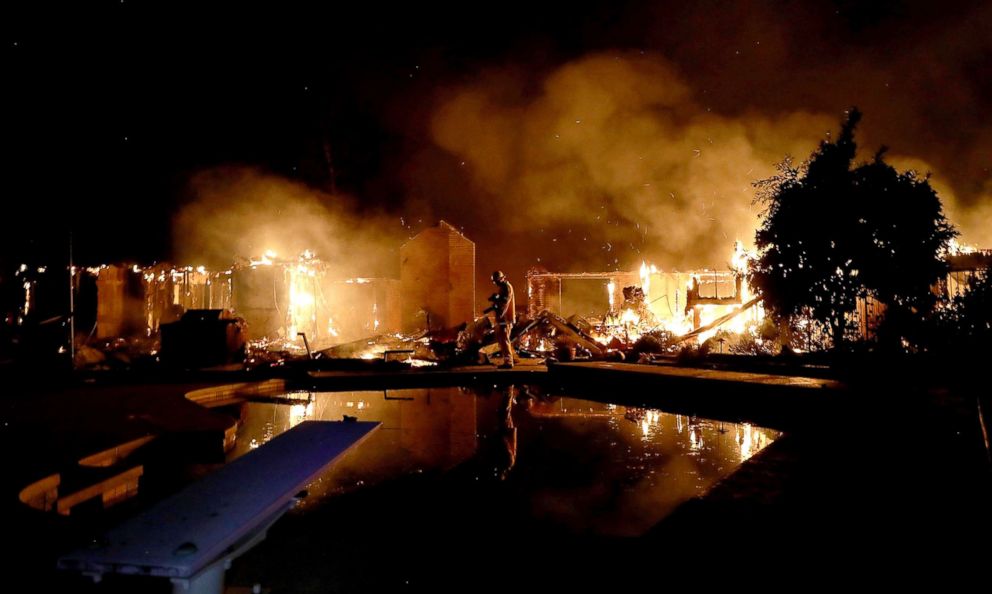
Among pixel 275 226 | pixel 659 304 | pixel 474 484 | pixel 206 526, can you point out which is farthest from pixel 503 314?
pixel 275 226

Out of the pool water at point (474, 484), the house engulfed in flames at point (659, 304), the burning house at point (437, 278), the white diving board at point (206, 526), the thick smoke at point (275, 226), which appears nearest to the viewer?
the white diving board at point (206, 526)

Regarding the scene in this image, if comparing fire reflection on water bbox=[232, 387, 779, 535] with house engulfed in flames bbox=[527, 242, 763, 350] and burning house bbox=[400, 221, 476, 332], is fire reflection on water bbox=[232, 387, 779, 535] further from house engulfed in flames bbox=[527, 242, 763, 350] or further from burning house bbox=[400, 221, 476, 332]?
burning house bbox=[400, 221, 476, 332]

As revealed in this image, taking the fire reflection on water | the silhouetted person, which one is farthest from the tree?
the silhouetted person

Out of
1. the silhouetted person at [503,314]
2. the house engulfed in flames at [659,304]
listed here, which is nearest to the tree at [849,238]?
the house engulfed in flames at [659,304]

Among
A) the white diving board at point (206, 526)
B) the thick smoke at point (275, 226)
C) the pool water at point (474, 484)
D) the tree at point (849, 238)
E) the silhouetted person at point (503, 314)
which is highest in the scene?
the thick smoke at point (275, 226)

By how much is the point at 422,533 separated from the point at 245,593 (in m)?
1.32

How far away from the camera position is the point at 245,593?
3.04m

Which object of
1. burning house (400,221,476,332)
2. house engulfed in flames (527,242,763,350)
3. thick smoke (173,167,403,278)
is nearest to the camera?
house engulfed in flames (527,242,763,350)

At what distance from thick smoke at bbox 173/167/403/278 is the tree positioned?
513 inches

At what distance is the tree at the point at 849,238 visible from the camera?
Answer: 923 centimetres

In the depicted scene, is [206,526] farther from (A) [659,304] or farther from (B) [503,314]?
(A) [659,304]

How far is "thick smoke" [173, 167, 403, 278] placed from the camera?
61.5ft

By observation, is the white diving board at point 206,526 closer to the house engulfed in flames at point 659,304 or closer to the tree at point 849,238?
the tree at point 849,238

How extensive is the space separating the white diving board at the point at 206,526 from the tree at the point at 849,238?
29.3ft
